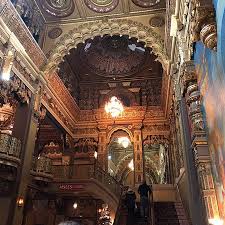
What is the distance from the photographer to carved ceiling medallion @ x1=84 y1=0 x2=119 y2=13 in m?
9.98

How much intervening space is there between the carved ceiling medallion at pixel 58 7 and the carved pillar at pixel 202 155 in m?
6.45

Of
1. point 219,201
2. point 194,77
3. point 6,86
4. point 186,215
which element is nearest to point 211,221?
point 219,201

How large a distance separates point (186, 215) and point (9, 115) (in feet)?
27.2

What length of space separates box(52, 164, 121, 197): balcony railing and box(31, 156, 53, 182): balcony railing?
0.89 metres

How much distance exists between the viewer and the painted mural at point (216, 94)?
11.4 ft

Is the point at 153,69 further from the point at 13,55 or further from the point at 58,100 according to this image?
the point at 13,55

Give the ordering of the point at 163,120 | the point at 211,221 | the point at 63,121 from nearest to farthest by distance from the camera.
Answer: the point at 211,221 < the point at 63,121 < the point at 163,120

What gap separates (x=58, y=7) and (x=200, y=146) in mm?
7805

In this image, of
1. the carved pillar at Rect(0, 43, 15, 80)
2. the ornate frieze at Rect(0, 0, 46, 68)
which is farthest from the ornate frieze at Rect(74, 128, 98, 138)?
the carved pillar at Rect(0, 43, 15, 80)

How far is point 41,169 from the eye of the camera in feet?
32.8

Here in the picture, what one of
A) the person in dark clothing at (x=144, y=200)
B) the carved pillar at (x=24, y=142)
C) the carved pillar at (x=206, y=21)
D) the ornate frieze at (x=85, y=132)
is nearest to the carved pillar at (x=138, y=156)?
the ornate frieze at (x=85, y=132)

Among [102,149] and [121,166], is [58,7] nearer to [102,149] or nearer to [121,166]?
[102,149]

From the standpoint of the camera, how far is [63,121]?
1280cm

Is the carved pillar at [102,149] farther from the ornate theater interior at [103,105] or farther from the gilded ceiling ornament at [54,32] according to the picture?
the gilded ceiling ornament at [54,32]
